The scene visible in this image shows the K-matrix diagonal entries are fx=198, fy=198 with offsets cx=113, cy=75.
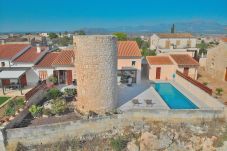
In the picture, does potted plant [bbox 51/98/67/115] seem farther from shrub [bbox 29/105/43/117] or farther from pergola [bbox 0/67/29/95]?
pergola [bbox 0/67/29/95]

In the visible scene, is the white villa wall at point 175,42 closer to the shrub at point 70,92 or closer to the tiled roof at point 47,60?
the tiled roof at point 47,60

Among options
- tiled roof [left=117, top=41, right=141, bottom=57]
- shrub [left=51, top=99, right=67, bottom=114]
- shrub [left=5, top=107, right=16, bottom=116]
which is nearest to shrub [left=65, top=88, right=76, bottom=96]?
shrub [left=51, top=99, right=67, bottom=114]

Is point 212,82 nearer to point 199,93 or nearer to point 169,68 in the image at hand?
point 169,68

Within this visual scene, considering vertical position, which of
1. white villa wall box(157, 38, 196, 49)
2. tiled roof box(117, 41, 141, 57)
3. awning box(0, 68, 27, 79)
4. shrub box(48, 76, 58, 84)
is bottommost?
shrub box(48, 76, 58, 84)

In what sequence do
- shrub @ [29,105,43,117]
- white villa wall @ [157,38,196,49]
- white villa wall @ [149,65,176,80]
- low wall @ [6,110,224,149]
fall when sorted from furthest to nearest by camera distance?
white villa wall @ [157,38,196,49] < white villa wall @ [149,65,176,80] < shrub @ [29,105,43,117] < low wall @ [6,110,224,149]

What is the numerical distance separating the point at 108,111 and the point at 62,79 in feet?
40.1

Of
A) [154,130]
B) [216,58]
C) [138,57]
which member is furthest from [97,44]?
[216,58]

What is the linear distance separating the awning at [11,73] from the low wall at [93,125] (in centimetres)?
1097

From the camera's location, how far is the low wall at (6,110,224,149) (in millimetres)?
17812

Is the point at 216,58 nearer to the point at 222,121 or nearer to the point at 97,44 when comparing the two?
the point at 222,121

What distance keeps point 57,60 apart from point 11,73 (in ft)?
21.4

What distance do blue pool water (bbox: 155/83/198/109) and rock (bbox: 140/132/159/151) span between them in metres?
5.24

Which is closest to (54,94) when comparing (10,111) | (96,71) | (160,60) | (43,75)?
(10,111)

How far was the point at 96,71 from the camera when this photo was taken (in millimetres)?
19875
